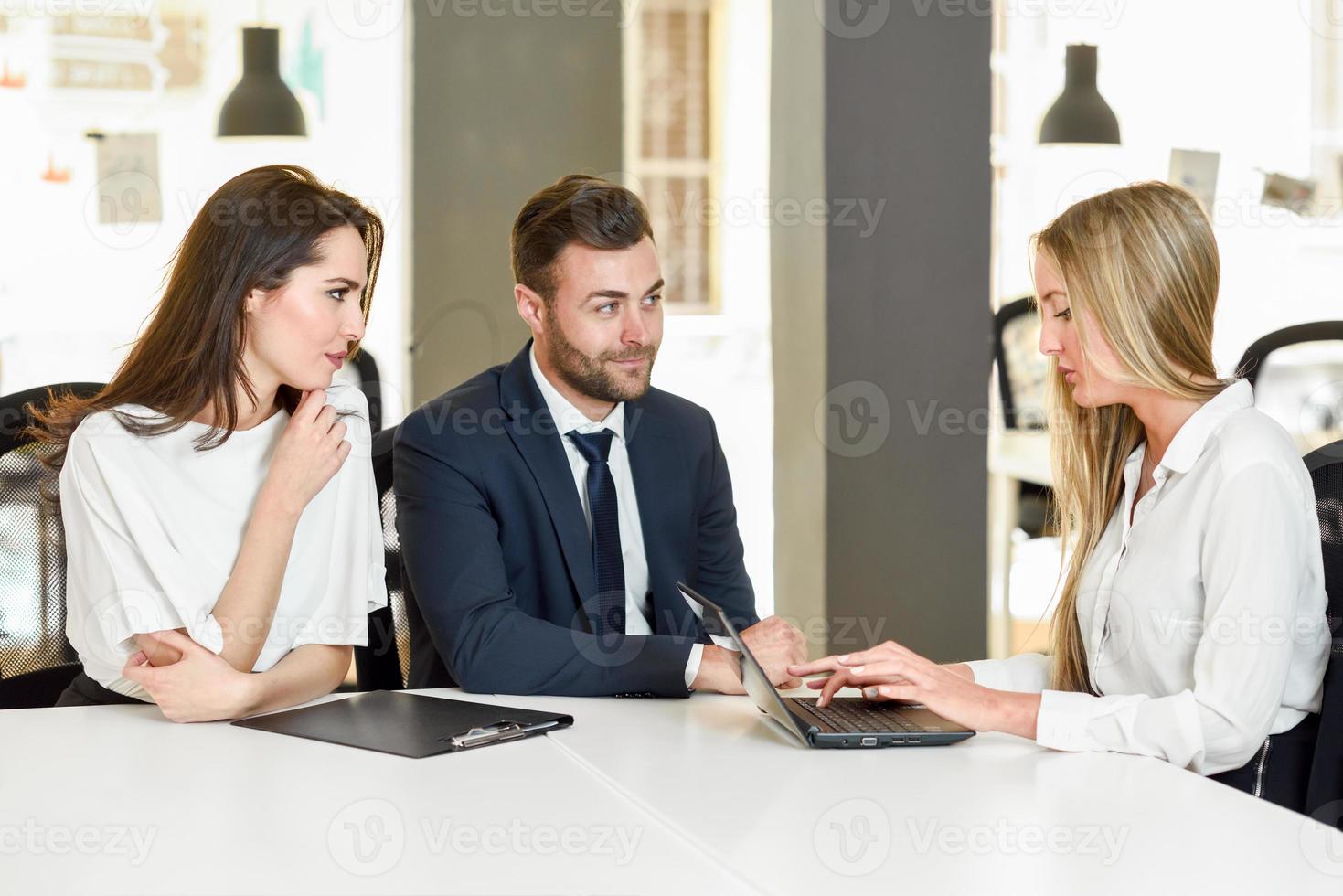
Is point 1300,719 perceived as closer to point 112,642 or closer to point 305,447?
point 305,447

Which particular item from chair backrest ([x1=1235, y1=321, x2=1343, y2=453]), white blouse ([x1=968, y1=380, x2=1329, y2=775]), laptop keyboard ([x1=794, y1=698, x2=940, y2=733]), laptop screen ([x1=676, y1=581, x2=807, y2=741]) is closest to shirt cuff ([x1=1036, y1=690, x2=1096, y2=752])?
white blouse ([x1=968, y1=380, x2=1329, y2=775])

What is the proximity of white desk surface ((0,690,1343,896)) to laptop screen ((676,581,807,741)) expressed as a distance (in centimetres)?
3

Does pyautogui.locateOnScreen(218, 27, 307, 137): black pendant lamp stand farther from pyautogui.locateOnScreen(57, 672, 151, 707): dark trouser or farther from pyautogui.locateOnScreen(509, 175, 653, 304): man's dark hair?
pyautogui.locateOnScreen(57, 672, 151, 707): dark trouser

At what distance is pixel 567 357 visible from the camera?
6.89ft

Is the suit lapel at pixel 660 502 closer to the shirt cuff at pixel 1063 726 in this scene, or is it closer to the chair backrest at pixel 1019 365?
the shirt cuff at pixel 1063 726

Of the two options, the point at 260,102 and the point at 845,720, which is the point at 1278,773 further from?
the point at 260,102

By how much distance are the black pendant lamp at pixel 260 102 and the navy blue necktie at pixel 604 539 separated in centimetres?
258

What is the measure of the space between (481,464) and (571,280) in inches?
15.0

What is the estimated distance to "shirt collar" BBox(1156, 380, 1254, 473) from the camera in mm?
1491

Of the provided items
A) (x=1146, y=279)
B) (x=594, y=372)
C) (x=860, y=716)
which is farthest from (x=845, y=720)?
(x=594, y=372)

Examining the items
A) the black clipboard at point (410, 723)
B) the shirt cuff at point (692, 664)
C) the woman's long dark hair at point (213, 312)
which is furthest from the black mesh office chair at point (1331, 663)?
the woman's long dark hair at point (213, 312)

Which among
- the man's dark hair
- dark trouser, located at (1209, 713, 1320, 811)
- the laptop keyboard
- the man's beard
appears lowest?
dark trouser, located at (1209, 713, 1320, 811)

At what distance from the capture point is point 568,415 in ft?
6.89

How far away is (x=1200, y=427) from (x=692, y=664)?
2.23 feet
